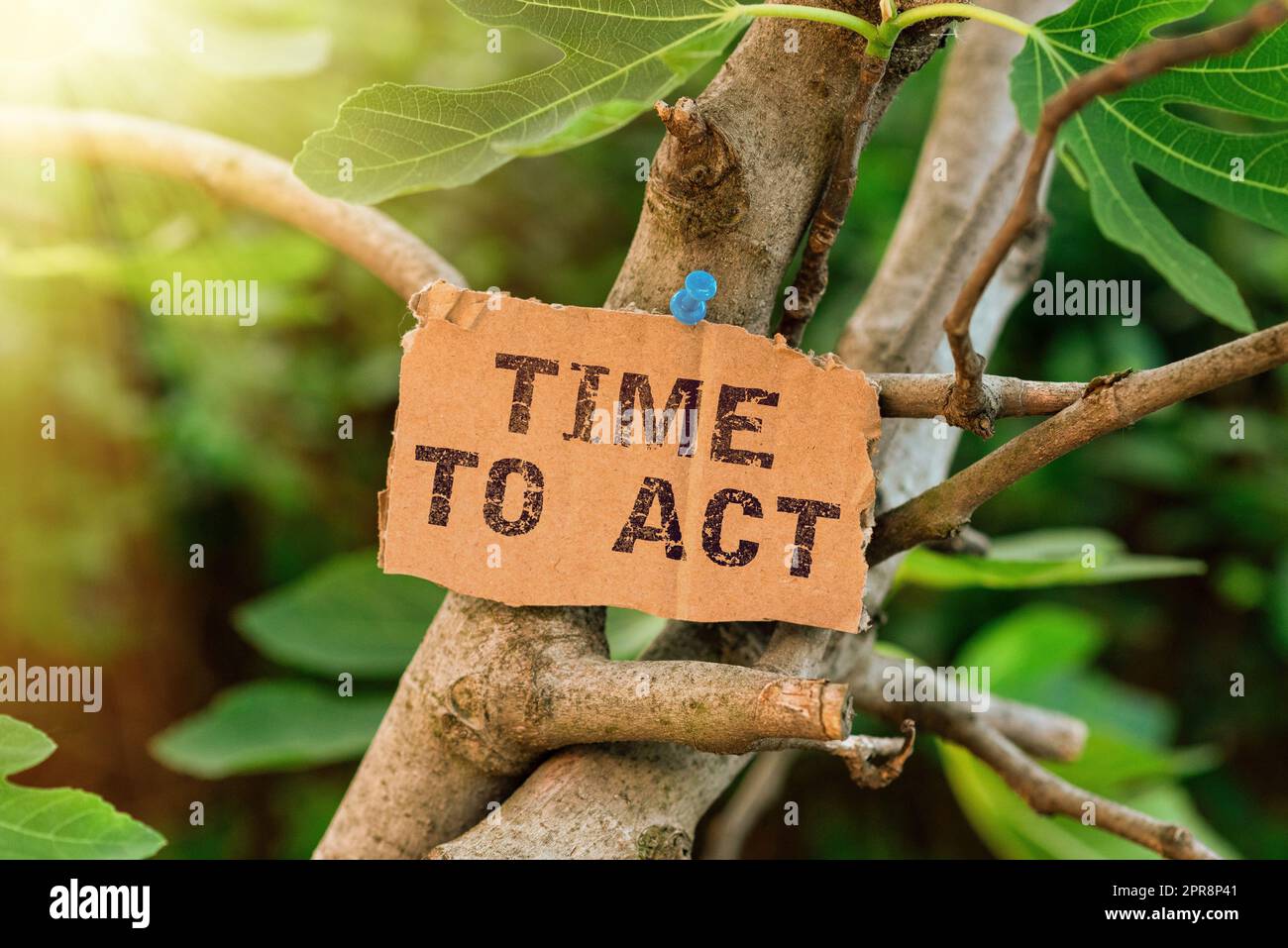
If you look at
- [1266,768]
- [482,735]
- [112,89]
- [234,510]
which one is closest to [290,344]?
[234,510]

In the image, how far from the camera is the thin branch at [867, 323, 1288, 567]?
0.32 metres

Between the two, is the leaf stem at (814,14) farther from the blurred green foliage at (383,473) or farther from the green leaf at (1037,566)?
the blurred green foliage at (383,473)

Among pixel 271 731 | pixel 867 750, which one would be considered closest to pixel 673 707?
pixel 867 750

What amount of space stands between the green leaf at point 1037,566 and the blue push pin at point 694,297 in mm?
214

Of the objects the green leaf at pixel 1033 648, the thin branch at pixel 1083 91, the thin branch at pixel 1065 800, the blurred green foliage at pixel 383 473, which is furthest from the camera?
the blurred green foliage at pixel 383 473

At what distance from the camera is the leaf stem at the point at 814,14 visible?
359 mm

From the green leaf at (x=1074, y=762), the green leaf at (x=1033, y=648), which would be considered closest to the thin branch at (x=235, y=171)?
the green leaf at (x=1074, y=762)

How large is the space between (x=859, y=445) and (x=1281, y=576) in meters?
1.04

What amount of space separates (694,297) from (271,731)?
1.93 feet

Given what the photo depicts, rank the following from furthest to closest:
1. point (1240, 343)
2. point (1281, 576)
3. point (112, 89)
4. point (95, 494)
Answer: point (95, 494) → point (1281, 576) → point (112, 89) → point (1240, 343)

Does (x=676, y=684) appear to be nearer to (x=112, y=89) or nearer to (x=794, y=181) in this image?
(x=794, y=181)

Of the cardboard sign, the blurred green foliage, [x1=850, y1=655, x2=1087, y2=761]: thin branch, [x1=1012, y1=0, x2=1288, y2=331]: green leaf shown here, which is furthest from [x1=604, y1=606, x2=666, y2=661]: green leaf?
the blurred green foliage

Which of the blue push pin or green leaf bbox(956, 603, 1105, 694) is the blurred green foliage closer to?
green leaf bbox(956, 603, 1105, 694)
